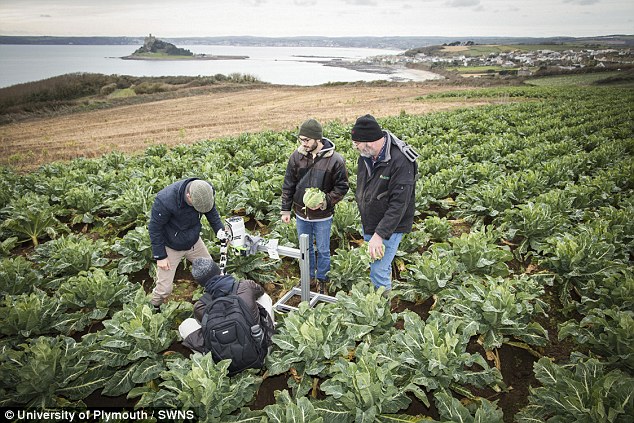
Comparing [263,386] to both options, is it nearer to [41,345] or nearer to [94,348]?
[94,348]

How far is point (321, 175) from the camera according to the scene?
5.07 meters

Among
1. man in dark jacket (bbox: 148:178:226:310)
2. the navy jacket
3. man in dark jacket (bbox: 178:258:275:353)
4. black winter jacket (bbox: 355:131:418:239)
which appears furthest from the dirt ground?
black winter jacket (bbox: 355:131:418:239)

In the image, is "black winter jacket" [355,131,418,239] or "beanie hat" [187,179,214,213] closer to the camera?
"beanie hat" [187,179,214,213]

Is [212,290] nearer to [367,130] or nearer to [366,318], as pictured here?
[366,318]

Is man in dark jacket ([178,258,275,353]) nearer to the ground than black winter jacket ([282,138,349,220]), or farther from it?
nearer to the ground

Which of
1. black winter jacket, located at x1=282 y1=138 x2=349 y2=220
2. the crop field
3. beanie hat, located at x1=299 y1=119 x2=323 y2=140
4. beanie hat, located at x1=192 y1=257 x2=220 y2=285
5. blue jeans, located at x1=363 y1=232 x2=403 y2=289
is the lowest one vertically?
the crop field

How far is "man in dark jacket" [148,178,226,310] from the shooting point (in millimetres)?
4035

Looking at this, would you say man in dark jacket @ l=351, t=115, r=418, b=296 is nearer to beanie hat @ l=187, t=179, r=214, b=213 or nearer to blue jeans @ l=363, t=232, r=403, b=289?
blue jeans @ l=363, t=232, r=403, b=289

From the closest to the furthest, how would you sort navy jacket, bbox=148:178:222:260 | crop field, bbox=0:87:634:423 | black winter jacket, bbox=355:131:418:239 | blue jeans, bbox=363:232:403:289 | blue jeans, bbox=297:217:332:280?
1. crop field, bbox=0:87:634:423
2. black winter jacket, bbox=355:131:418:239
3. navy jacket, bbox=148:178:222:260
4. blue jeans, bbox=363:232:403:289
5. blue jeans, bbox=297:217:332:280

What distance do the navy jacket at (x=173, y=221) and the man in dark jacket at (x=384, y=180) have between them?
6.50 feet

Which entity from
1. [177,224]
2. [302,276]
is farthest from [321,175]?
[177,224]

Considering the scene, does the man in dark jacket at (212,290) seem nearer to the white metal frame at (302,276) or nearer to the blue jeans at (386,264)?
the white metal frame at (302,276)

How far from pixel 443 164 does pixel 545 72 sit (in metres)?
50.7

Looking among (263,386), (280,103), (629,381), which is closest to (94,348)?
(263,386)
